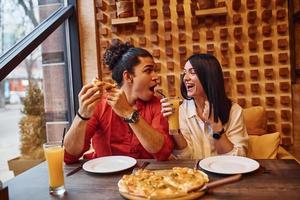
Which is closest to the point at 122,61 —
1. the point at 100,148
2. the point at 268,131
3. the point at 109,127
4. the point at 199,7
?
the point at 109,127

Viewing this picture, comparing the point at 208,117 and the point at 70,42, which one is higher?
the point at 70,42

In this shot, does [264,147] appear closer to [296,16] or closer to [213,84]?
[213,84]

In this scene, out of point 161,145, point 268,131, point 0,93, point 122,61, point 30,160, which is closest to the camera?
point 161,145

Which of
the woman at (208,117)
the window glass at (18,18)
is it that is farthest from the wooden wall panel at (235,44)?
the woman at (208,117)

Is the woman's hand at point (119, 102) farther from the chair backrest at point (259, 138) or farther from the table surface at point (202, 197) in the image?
the chair backrest at point (259, 138)

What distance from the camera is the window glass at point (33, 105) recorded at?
2.32m

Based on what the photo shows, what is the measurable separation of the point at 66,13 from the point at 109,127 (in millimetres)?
1616

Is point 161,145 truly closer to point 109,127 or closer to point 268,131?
point 109,127

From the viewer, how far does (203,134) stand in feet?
6.45

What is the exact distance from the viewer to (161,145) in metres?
1.57

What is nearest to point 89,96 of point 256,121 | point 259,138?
point 259,138

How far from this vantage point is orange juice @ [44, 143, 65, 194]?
→ 3.97ft

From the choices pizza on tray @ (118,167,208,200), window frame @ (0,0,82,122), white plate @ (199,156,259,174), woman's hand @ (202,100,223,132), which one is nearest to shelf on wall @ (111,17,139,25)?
window frame @ (0,0,82,122)

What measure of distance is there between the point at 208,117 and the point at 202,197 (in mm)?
863
